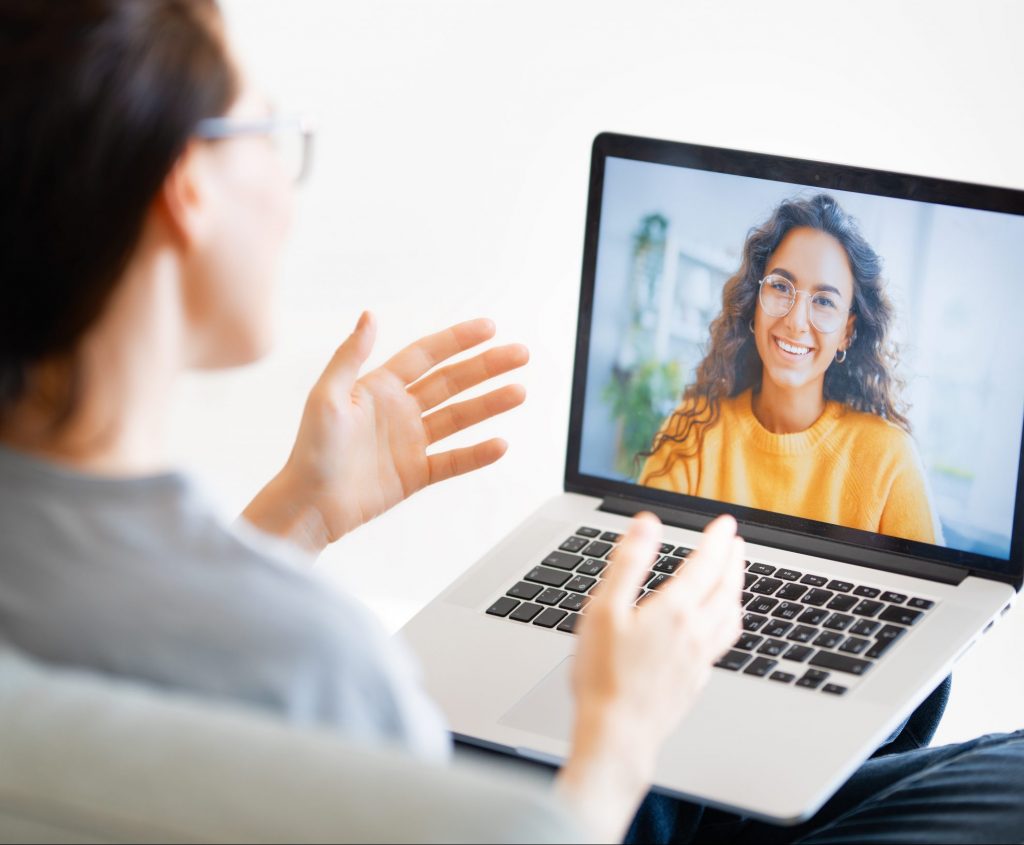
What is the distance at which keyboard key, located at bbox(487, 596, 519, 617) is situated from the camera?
1274 millimetres

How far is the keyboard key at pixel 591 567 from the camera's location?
4.34ft

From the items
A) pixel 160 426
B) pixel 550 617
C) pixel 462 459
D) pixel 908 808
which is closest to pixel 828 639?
pixel 908 808

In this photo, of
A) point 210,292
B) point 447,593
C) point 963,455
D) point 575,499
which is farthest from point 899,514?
point 210,292

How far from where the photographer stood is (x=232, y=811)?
628 mm

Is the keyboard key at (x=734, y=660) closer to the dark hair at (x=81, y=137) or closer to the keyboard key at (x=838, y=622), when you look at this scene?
the keyboard key at (x=838, y=622)

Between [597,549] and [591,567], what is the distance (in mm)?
31

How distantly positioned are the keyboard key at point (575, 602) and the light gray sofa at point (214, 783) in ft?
2.05

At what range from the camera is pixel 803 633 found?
3.91ft

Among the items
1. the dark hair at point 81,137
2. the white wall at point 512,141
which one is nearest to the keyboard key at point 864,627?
the dark hair at point 81,137

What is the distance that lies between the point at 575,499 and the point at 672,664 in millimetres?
618

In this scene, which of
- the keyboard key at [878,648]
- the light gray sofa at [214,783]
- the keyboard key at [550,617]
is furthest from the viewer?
the keyboard key at [550,617]

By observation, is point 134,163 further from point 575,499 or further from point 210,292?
point 575,499

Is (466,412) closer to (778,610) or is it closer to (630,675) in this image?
(778,610)

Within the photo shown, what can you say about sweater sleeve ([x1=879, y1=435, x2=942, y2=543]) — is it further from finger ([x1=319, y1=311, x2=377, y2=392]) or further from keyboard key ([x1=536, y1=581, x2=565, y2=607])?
finger ([x1=319, y1=311, x2=377, y2=392])
